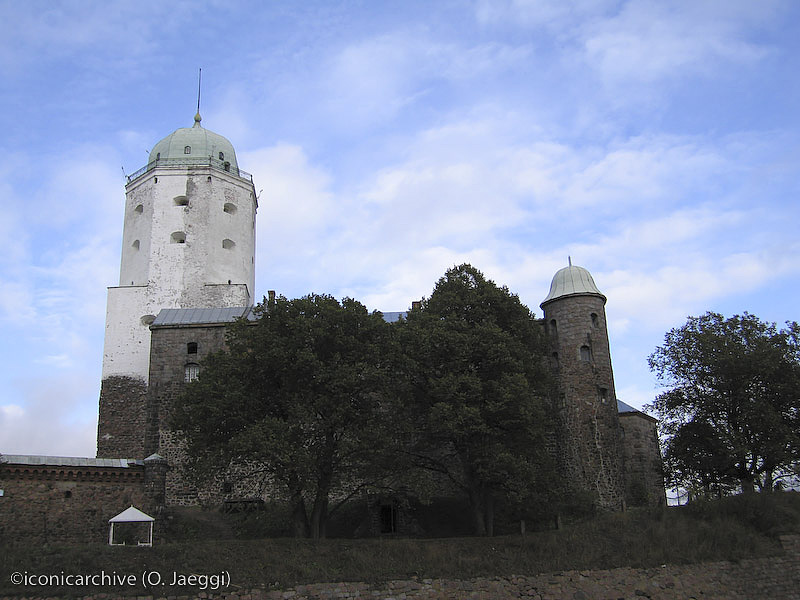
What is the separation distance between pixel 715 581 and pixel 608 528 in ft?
12.9

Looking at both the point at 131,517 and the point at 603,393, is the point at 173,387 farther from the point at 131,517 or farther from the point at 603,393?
the point at 603,393

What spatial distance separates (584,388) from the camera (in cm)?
3662

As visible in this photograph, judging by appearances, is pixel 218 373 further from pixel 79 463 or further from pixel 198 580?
pixel 198 580

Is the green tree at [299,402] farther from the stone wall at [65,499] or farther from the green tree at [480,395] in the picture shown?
the stone wall at [65,499]

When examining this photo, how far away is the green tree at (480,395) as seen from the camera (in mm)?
29469

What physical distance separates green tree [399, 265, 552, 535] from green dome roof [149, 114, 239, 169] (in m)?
23.5

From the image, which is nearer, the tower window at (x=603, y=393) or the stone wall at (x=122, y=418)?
the tower window at (x=603, y=393)

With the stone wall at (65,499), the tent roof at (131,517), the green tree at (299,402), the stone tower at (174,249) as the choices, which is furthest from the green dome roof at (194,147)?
the tent roof at (131,517)

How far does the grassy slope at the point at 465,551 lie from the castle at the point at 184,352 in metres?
3.97

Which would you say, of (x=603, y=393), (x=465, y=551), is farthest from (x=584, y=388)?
(x=465, y=551)

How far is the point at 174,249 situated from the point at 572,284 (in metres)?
23.6

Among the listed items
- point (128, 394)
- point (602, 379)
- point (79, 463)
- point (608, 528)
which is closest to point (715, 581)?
point (608, 528)

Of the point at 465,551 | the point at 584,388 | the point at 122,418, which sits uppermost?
the point at 122,418

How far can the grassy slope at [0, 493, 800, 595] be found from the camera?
24.2 meters
